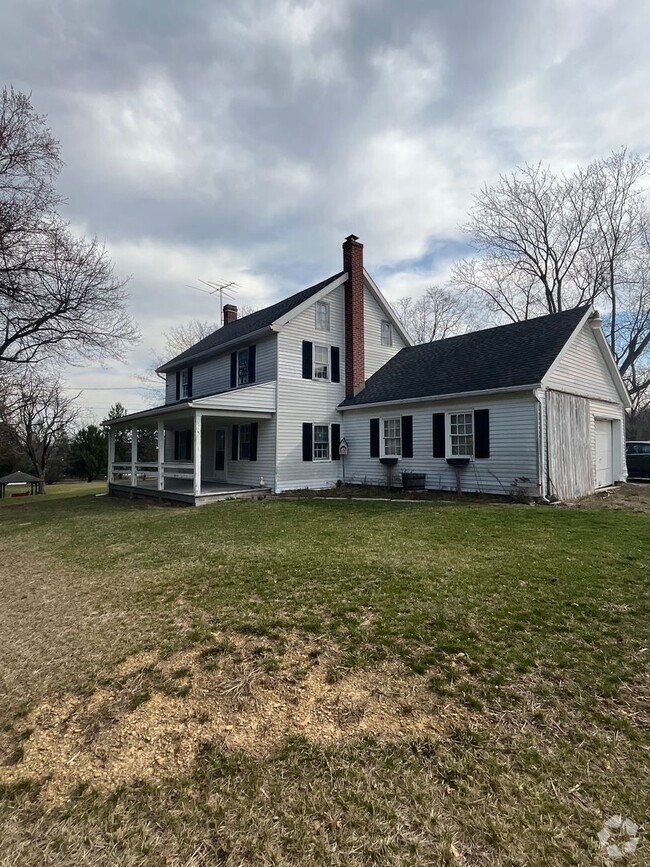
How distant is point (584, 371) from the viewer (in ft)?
45.1

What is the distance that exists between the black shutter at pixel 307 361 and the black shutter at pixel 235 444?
3482 mm

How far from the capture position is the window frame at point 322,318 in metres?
16.2

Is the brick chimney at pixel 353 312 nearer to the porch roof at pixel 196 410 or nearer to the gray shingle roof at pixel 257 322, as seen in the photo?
the gray shingle roof at pixel 257 322

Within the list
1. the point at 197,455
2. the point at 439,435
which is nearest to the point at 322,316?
the point at 439,435

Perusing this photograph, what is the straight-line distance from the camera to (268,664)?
333cm

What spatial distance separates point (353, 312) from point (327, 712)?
1561cm

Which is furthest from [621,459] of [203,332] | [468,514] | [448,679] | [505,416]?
[203,332]

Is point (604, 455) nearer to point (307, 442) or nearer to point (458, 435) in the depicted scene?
point (458, 435)

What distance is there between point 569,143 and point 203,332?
32.4m

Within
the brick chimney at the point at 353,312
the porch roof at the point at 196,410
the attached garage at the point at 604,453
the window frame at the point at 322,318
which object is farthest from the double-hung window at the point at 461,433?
the window frame at the point at 322,318

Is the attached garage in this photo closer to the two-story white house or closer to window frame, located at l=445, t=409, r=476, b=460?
the two-story white house

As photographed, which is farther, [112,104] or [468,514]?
[468,514]

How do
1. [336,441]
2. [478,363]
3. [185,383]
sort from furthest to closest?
1. [185,383]
2. [336,441]
3. [478,363]

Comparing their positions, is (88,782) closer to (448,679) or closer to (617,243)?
(448,679)
